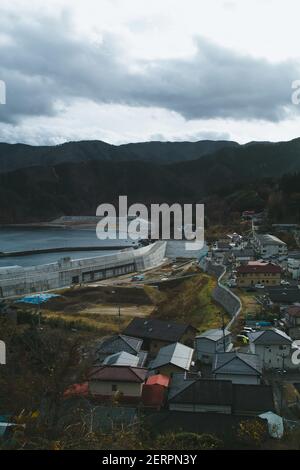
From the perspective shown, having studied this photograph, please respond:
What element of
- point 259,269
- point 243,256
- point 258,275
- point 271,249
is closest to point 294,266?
point 259,269

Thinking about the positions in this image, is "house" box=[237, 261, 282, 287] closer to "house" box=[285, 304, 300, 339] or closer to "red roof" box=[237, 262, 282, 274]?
"red roof" box=[237, 262, 282, 274]

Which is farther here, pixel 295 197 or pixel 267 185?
pixel 267 185

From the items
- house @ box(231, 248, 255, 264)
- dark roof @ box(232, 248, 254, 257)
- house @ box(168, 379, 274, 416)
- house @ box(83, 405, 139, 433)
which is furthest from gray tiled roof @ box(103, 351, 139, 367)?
dark roof @ box(232, 248, 254, 257)

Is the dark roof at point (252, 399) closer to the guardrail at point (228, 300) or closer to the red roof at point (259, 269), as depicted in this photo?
the guardrail at point (228, 300)

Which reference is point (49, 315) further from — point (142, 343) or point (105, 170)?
point (105, 170)

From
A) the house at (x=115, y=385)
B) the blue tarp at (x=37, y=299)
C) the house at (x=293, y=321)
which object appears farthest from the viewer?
the blue tarp at (x=37, y=299)

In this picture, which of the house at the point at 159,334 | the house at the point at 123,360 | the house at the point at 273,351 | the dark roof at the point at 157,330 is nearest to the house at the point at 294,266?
the house at the point at 159,334

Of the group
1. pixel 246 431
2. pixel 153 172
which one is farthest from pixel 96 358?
pixel 153 172
